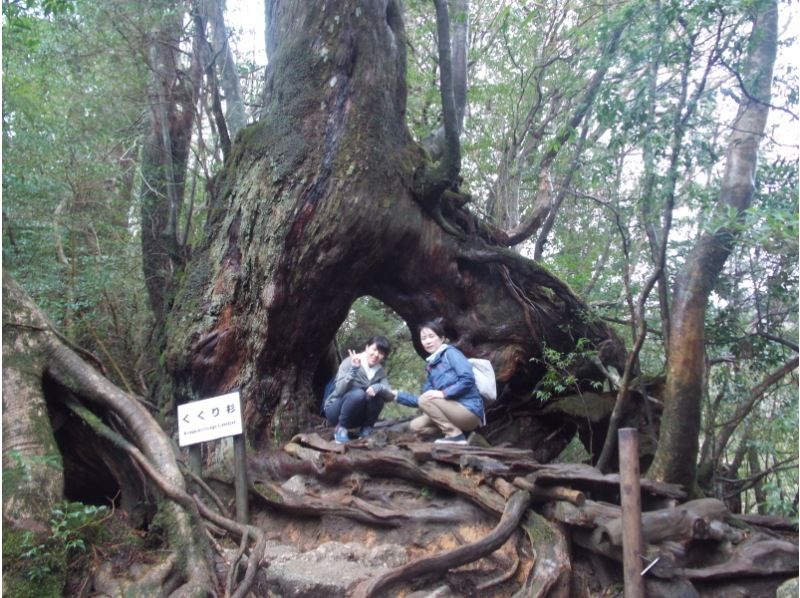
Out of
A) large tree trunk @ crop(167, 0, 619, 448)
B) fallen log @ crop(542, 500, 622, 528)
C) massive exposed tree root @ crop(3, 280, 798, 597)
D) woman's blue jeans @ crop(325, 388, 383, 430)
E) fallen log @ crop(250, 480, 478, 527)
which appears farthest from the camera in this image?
woman's blue jeans @ crop(325, 388, 383, 430)

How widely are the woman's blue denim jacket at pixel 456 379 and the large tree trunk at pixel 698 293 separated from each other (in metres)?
1.66

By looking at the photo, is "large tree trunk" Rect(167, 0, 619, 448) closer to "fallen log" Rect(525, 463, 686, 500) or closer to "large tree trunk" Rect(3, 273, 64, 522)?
"large tree trunk" Rect(3, 273, 64, 522)

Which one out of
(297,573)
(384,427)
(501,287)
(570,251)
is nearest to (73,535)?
(297,573)

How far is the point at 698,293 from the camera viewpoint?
5.57m

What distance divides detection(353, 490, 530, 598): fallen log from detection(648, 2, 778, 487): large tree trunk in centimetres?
169

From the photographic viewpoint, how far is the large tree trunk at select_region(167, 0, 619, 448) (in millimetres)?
6270

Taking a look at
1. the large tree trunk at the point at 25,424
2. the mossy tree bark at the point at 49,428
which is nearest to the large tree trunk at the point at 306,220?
the mossy tree bark at the point at 49,428

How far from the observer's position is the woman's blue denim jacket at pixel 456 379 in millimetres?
6078

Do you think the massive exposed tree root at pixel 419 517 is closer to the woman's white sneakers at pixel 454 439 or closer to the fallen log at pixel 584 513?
the fallen log at pixel 584 513

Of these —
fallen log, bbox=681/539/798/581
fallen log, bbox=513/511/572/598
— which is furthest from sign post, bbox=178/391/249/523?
fallen log, bbox=681/539/798/581

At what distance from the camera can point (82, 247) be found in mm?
8234

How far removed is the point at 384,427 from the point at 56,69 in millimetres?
6626

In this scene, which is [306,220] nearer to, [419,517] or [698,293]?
[419,517]

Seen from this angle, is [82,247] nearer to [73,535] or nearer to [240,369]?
[240,369]
